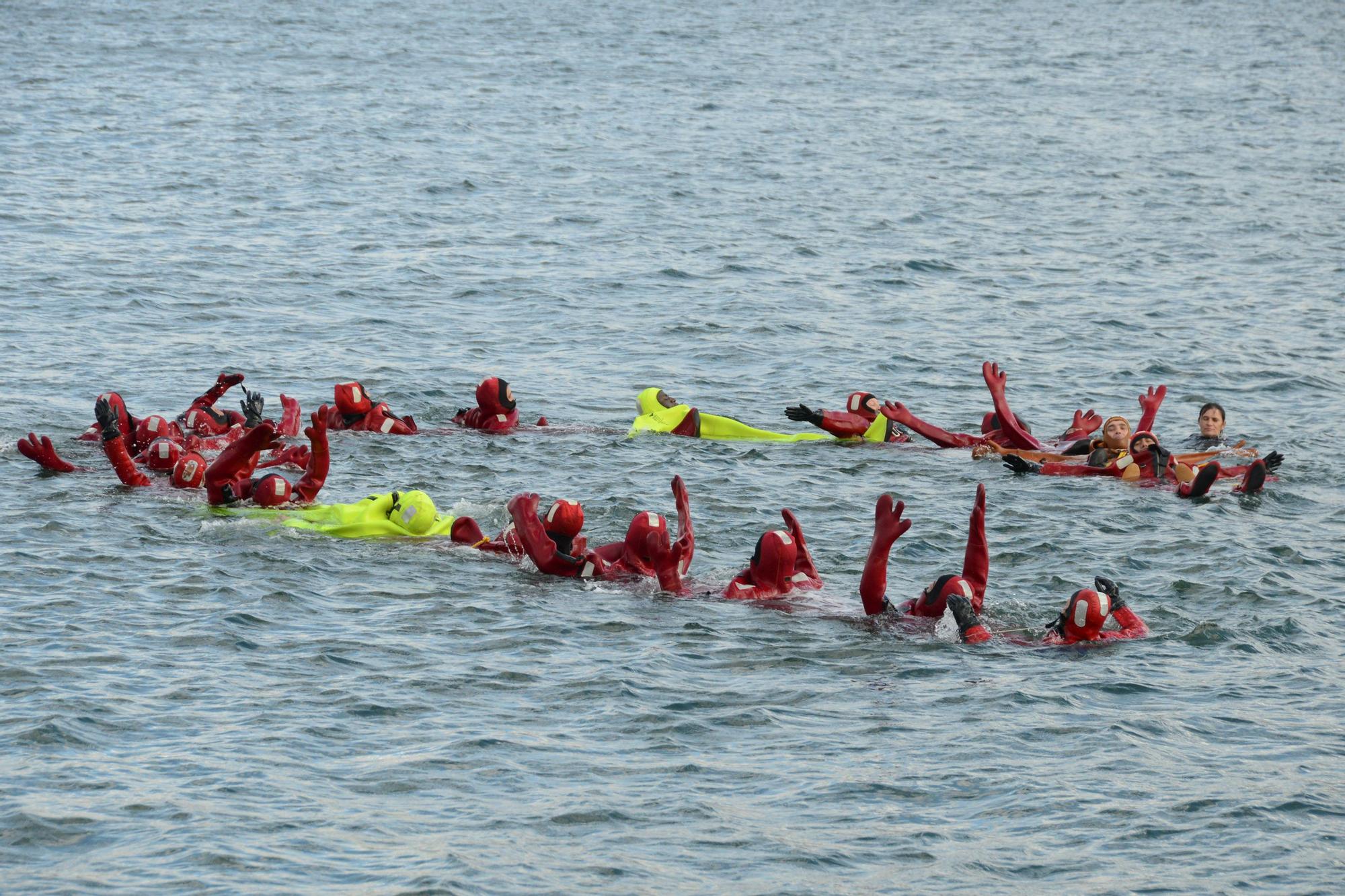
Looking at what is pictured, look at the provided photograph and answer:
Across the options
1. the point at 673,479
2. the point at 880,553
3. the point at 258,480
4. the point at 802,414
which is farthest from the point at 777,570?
the point at 258,480

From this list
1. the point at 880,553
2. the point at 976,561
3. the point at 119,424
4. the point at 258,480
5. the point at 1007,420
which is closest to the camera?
the point at 880,553

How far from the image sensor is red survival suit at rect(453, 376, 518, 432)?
1977cm

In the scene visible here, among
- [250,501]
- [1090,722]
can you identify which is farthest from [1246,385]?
[250,501]

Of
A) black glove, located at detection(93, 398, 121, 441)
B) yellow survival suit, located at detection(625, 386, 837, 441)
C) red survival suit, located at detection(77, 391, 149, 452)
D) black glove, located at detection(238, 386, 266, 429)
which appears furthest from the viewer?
yellow survival suit, located at detection(625, 386, 837, 441)

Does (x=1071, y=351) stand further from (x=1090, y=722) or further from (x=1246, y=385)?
(x=1090, y=722)

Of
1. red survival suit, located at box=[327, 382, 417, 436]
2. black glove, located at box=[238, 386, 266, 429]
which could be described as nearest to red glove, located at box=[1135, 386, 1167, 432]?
red survival suit, located at box=[327, 382, 417, 436]

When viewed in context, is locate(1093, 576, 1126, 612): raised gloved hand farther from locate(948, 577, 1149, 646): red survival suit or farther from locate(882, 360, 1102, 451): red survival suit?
locate(882, 360, 1102, 451): red survival suit

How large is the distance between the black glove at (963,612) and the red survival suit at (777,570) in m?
1.62

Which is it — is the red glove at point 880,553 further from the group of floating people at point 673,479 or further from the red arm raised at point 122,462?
the red arm raised at point 122,462

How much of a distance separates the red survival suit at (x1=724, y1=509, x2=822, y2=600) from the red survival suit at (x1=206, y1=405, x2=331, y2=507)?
14.7ft

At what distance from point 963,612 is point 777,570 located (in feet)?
5.92

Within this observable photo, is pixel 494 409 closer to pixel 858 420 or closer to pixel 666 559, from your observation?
pixel 858 420

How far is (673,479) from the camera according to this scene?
49.0ft

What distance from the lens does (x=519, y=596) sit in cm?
1417
